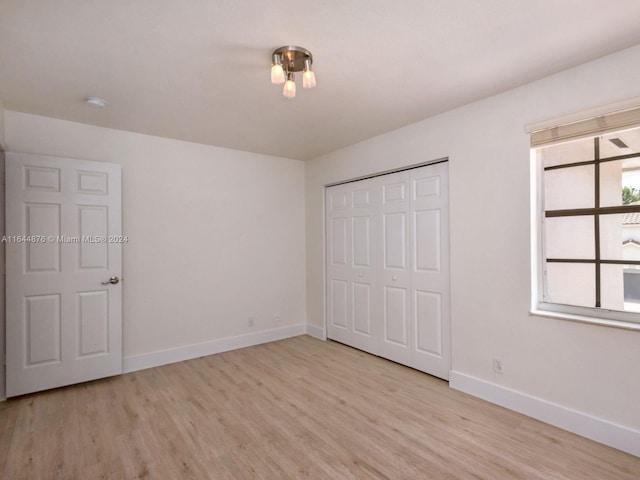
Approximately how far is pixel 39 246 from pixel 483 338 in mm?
4069

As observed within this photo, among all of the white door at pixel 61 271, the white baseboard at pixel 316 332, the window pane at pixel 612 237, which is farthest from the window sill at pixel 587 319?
the white door at pixel 61 271

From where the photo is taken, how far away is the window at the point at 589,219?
7.27ft

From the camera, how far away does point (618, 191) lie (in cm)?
228

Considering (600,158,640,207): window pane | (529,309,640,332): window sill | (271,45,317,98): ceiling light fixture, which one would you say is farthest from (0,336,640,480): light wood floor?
(271,45,317,98): ceiling light fixture

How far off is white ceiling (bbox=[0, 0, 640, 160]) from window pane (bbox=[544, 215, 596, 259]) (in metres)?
1.11

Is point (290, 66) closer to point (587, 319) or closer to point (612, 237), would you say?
point (612, 237)

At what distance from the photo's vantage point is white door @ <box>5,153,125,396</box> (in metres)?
2.92

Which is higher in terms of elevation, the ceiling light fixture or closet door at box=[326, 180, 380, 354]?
the ceiling light fixture

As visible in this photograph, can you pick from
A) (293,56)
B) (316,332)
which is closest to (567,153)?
(293,56)

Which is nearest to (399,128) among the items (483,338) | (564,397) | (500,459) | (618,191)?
(618,191)

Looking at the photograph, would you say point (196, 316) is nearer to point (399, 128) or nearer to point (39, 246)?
point (39, 246)

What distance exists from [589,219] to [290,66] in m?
2.41

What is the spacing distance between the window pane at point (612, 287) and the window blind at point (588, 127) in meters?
0.94

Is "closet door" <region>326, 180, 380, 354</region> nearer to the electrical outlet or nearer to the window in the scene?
the electrical outlet
